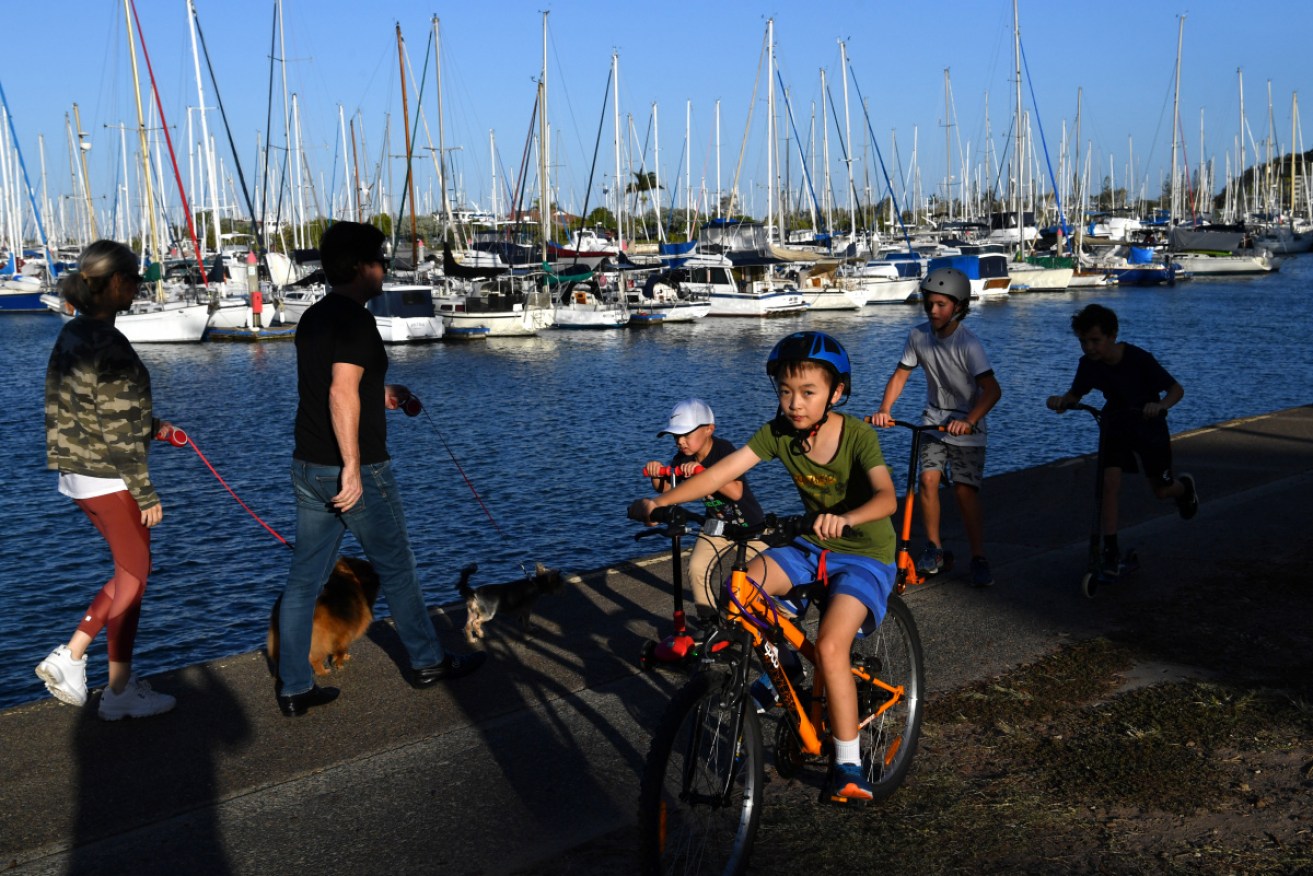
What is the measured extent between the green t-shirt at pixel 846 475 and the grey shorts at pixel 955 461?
11.2 ft

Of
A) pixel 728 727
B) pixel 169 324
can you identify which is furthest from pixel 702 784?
pixel 169 324

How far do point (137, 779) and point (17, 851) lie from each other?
63cm

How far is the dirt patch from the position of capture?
→ 412cm

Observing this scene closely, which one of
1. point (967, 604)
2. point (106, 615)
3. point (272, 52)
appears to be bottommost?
point (967, 604)

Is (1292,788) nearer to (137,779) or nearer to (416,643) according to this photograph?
(416,643)

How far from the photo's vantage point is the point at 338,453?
5551 millimetres

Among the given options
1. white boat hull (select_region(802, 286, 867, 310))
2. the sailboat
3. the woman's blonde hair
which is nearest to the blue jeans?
the woman's blonde hair

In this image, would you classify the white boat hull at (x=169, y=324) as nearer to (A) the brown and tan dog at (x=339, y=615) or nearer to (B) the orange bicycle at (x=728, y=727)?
(A) the brown and tan dog at (x=339, y=615)

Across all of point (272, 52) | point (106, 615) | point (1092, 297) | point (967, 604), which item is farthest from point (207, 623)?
point (1092, 297)

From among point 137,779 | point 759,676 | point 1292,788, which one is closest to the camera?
point 759,676

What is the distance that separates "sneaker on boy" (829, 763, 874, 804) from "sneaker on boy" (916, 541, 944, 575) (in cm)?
369

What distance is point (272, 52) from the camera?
53.2 m

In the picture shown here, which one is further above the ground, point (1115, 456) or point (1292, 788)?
point (1115, 456)

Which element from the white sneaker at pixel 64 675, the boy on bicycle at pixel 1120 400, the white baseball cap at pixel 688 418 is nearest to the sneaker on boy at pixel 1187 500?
the boy on bicycle at pixel 1120 400
